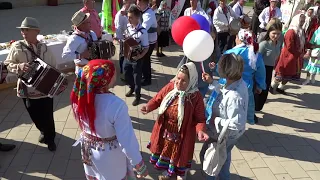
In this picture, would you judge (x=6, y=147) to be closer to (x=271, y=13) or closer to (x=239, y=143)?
(x=239, y=143)

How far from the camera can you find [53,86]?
3.61 metres

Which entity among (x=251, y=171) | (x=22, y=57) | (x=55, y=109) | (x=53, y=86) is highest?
(x=22, y=57)

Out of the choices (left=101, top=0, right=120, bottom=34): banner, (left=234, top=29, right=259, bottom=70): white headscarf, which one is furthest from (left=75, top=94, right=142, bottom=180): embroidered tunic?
(left=101, top=0, right=120, bottom=34): banner

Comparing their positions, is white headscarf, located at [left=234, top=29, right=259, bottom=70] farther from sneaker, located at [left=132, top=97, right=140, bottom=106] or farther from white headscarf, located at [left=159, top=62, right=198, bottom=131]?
sneaker, located at [left=132, top=97, right=140, bottom=106]

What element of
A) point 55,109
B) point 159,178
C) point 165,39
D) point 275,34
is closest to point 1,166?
point 55,109

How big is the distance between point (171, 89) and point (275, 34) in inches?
88.1

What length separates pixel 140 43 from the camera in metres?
5.48

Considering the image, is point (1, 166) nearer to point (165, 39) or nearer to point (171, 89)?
point (171, 89)

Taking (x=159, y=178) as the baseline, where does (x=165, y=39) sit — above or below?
above

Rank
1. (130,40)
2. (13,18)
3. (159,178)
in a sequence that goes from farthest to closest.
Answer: (13,18), (130,40), (159,178)

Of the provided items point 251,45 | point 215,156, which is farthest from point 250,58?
point 215,156

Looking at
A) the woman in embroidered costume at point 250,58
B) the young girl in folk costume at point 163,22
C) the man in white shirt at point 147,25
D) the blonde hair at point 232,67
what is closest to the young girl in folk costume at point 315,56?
the woman in embroidered costume at point 250,58

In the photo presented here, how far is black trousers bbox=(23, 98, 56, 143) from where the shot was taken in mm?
3977

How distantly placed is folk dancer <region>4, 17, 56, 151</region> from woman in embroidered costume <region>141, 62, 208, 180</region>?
4.82 feet
